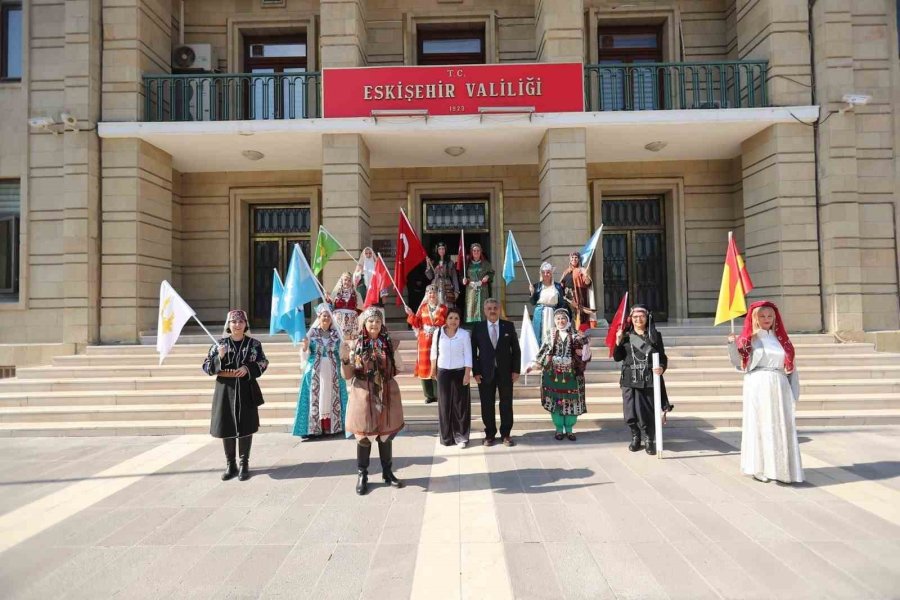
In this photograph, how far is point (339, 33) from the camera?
35.0 feet

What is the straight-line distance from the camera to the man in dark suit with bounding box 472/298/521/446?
6523 millimetres

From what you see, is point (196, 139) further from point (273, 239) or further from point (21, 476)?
point (21, 476)

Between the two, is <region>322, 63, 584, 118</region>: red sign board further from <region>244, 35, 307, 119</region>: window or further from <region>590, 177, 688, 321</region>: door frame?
<region>590, 177, 688, 321</region>: door frame

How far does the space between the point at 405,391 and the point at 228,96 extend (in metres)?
8.06

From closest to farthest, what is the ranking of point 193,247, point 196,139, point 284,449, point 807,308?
1. point 284,449
2. point 807,308
3. point 196,139
4. point 193,247

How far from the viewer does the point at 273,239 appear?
13.5 meters

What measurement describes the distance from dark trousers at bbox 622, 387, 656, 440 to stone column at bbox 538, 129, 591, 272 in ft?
14.5

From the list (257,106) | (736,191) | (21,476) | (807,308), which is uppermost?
(257,106)

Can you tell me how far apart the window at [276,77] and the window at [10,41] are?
455 cm

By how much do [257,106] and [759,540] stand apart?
12221 mm

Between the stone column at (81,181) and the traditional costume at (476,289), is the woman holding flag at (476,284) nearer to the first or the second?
the traditional costume at (476,289)

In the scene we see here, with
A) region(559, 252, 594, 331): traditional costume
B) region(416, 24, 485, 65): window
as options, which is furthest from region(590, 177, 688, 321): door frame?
region(416, 24, 485, 65): window

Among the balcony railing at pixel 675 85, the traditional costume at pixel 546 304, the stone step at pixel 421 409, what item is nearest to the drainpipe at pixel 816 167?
the balcony railing at pixel 675 85

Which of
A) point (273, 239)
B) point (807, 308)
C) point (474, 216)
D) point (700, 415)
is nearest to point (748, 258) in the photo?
point (807, 308)
